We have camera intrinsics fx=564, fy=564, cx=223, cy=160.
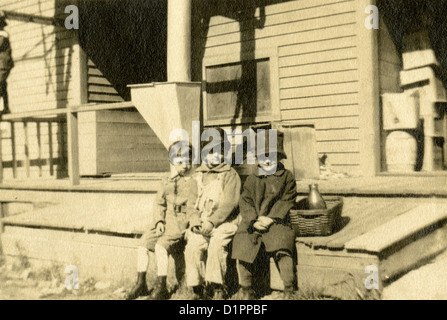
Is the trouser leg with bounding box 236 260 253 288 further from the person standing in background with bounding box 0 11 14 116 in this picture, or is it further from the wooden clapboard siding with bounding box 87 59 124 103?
the person standing in background with bounding box 0 11 14 116

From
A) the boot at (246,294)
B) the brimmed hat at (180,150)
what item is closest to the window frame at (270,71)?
the brimmed hat at (180,150)

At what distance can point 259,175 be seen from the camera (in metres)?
5.62

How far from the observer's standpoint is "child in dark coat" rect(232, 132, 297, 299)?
5.27 metres

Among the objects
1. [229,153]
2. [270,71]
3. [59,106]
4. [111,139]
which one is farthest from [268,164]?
[59,106]

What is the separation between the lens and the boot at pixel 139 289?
5745 mm

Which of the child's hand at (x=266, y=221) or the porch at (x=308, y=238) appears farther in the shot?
the child's hand at (x=266, y=221)

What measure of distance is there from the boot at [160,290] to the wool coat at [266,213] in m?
0.85

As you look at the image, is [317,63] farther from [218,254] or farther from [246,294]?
[246,294]

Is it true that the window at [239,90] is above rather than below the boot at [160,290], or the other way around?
above

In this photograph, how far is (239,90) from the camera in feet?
32.7

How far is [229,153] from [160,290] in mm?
2302

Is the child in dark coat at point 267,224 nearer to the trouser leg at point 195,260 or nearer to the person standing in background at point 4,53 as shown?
the trouser leg at point 195,260

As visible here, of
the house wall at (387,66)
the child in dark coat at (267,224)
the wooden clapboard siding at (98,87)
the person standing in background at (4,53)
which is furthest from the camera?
the wooden clapboard siding at (98,87)

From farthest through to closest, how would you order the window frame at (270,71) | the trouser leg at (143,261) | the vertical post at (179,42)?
1. the window frame at (270,71)
2. the vertical post at (179,42)
3. the trouser leg at (143,261)
